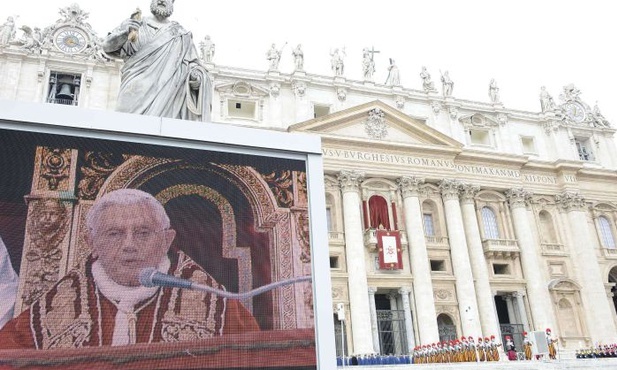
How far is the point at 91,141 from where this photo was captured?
19.1 feet

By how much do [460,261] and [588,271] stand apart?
9.20 meters

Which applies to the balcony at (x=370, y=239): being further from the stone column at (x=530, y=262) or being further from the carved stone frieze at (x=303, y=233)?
the carved stone frieze at (x=303, y=233)

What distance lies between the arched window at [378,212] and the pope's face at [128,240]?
2392 centimetres

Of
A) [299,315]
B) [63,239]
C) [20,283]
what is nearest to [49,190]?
[63,239]

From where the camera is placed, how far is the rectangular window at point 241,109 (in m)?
30.6

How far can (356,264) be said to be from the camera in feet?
90.6

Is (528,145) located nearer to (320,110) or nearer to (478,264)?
(478,264)

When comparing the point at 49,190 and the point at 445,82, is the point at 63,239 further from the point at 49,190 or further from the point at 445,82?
the point at 445,82

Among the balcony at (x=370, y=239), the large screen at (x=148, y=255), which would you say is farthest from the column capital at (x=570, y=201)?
the large screen at (x=148, y=255)

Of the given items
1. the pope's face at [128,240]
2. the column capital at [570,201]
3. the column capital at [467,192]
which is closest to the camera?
the pope's face at [128,240]

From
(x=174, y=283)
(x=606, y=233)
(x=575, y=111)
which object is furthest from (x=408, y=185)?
(x=174, y=283)

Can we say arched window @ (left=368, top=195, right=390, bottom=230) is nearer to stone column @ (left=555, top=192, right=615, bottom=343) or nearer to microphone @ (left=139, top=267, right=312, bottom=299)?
stone column @ (left=555, top=192, right=615, bottom=343)

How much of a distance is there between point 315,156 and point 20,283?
11.7 feet

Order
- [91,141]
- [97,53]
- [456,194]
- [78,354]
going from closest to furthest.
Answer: [78,354] < [91,141] < [97,53] < [456,194]
